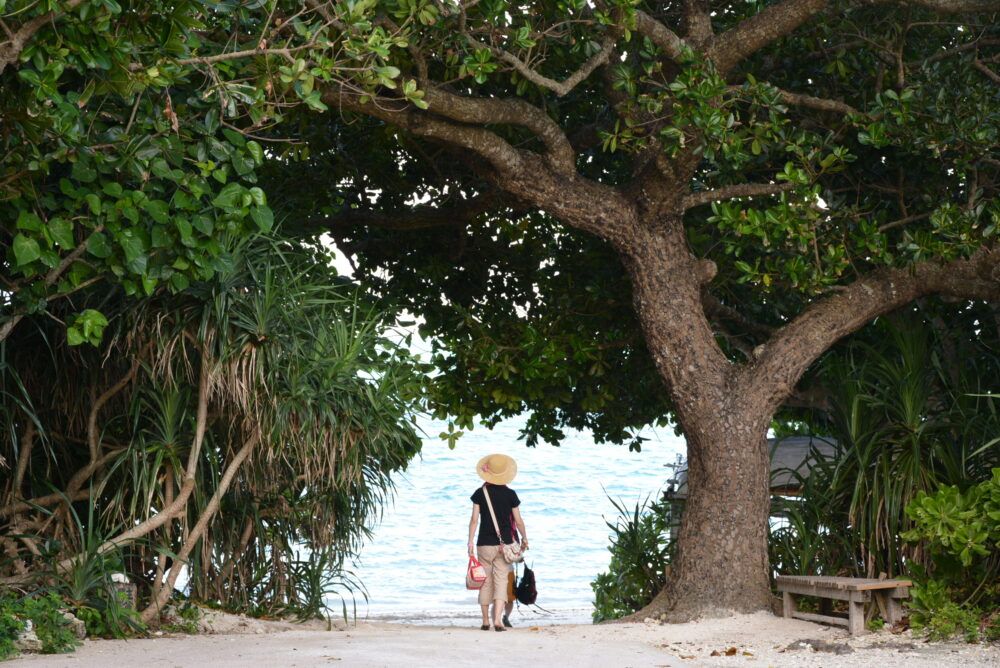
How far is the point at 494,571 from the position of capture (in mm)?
7387

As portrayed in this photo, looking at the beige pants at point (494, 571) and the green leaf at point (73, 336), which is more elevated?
the green leaf at point (73, 336)

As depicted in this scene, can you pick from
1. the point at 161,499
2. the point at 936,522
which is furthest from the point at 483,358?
the point at 936,522

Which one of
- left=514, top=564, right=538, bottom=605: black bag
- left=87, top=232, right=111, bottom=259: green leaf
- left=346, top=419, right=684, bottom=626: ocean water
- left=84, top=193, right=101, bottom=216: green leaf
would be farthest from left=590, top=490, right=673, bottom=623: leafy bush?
left=84, top=193, right=101, bottom=216: green leaf

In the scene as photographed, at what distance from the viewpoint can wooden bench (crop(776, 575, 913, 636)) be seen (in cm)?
605

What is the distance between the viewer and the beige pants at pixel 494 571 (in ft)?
23.9

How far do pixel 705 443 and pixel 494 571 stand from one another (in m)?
1.83

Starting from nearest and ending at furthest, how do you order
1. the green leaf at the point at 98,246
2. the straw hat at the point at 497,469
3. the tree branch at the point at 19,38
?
1. the tree branch at the point at 19,38
2. the green leaf at the point at 98,246
3. the straw hat at the point at 497,469

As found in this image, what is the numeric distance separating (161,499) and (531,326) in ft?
11.2

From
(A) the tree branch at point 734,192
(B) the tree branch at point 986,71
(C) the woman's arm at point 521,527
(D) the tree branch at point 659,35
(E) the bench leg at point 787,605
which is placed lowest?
(E) the bench leg at point 787,605

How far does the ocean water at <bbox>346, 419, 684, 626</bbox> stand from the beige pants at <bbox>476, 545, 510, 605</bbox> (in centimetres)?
75

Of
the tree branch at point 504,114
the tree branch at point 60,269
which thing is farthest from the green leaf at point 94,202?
the tree branch at point 504,114

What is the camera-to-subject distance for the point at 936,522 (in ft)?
19.2

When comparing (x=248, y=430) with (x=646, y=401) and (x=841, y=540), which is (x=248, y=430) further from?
(x=646, y=401)

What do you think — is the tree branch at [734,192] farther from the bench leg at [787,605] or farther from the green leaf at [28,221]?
the green leaf at [28,221]
